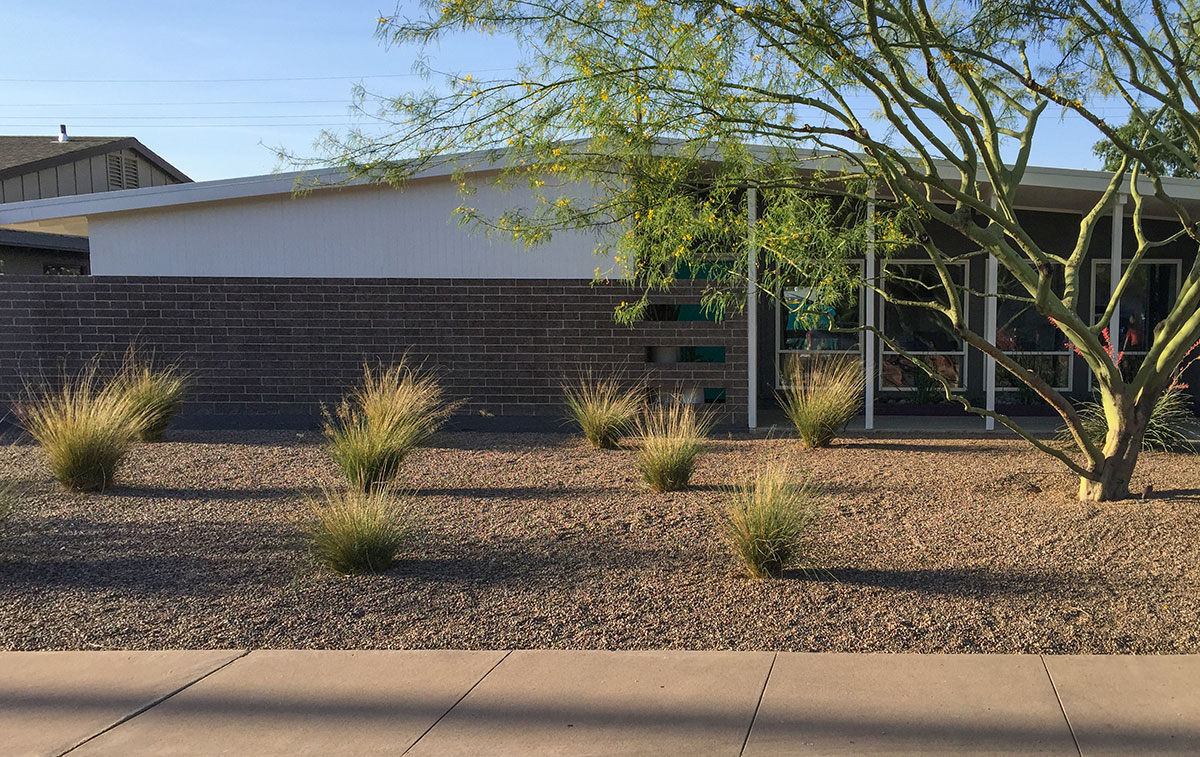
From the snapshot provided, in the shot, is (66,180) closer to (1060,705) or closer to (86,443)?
(86,443)

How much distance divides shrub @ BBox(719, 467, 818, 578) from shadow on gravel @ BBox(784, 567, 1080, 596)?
6.3 inches

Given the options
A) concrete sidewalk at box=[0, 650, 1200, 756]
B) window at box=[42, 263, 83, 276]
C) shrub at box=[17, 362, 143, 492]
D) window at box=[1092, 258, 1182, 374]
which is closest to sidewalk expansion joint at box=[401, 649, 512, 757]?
concrete sidewalk at box=[0, 650, 1200, 756]

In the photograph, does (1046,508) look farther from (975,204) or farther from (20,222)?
Answer: (20,222)

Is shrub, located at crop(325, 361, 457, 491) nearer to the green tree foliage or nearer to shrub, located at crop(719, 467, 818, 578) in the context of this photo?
shrub, located at crop(719, 467, 818, 578)

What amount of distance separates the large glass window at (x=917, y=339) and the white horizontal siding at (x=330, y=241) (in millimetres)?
5130

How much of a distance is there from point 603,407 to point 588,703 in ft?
22.6

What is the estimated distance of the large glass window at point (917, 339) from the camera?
49.9ft

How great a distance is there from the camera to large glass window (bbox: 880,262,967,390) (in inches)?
599

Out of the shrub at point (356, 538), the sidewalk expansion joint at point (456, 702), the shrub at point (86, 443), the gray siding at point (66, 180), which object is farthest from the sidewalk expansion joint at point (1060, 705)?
the gray siding at point (66, 180)

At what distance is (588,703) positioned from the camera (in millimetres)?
4395

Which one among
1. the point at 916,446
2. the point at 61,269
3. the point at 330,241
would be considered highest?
the point at 61,269

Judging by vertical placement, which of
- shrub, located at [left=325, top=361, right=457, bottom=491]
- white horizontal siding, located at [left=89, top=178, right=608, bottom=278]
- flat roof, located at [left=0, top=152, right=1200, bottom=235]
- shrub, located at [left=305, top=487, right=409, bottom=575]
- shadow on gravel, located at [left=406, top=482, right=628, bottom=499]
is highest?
flat roof, located at [left=0, top=152, right=1200, bottom=235]

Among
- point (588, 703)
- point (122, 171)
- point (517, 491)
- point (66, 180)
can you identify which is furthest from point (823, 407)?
point (122, 171)

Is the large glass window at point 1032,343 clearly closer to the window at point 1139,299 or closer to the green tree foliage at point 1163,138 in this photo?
the window at point 1139,299
